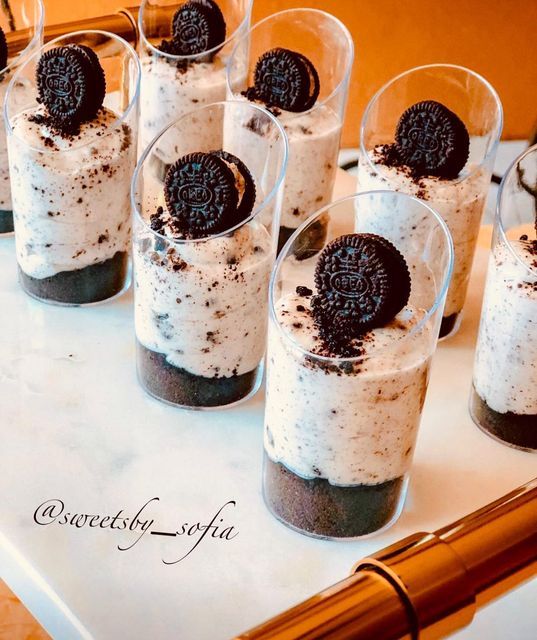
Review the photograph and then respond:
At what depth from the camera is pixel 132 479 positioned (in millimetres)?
1451

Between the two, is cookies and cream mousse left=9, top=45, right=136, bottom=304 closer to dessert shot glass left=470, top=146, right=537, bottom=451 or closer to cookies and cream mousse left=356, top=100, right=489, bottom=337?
cookies and cream mousse left=356, top=100, right=489, bottom=337

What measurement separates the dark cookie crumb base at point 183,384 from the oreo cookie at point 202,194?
0.22 meters

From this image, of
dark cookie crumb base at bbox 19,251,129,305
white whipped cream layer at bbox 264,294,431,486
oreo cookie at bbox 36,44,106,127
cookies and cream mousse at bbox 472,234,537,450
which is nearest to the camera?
white whipped cream layer at bbox 264,294,431,486

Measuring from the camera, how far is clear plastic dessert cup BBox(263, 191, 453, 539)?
122 centimetres

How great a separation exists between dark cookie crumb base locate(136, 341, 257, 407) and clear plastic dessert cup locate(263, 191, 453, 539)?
22 centimetres

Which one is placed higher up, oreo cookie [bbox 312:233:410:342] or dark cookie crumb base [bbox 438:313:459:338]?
oreo cookie [bbox 312:233:410:342]

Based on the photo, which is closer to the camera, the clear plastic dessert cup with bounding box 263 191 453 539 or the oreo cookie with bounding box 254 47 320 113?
the clear plastic dessert cup with bounding box 263 191 453 539

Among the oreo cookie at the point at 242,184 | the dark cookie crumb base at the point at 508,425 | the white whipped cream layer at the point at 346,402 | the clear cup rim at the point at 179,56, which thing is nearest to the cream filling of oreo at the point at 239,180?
the oreo cookie at the point at 242,184

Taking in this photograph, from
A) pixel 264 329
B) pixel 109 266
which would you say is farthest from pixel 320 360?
pixel 109 266

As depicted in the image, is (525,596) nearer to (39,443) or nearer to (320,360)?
(320,360)

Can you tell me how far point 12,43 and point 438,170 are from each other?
931mm

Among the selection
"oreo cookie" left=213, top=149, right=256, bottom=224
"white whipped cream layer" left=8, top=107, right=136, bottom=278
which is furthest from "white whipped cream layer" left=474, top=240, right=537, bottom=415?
"white whipped cream layer" left=8, top=107, right=136, bottom=278

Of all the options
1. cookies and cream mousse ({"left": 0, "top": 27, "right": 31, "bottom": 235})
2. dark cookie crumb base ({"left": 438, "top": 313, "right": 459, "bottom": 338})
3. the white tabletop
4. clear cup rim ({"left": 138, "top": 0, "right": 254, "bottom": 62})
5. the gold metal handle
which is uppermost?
the gold metal handle

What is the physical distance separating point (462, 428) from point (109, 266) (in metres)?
0.67
